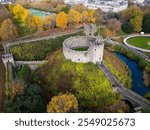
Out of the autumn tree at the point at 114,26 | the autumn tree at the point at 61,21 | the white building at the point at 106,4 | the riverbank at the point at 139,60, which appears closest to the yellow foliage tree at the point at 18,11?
the autumn tree at the point at 61,21

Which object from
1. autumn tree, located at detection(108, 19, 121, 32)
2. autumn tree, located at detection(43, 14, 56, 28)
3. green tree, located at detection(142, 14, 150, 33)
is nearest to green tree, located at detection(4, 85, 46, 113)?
autumn tree, located at detection(43, 14, 56, 28)

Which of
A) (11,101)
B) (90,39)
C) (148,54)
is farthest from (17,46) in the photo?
(148,54)

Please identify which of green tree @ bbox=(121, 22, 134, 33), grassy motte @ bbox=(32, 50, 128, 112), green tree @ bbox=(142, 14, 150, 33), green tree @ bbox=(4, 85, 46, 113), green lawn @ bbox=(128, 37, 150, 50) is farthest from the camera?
green tree @ bbox=(142, 14, 150, 33)

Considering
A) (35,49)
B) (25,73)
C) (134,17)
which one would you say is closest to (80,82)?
(25,73)

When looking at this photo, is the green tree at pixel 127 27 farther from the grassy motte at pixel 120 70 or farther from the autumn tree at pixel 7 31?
the autumn tree at pixel 7 31

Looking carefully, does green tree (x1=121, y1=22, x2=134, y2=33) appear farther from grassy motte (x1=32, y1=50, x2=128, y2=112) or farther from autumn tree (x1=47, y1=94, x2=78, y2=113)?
autumn tree (x1=47, y1=94, x2=78, y2=113)

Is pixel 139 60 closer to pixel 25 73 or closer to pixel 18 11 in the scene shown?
pixel 25 73
